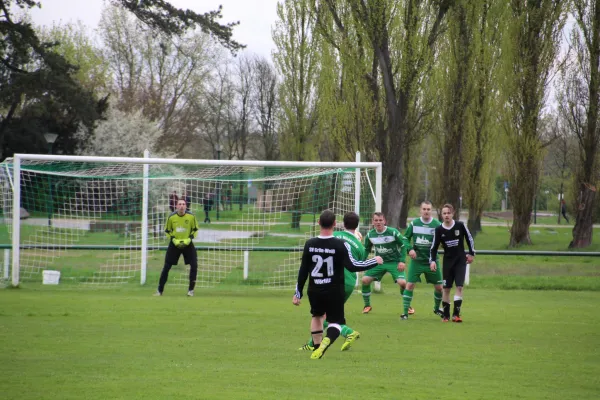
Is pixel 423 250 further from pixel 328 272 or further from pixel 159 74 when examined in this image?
pixel 159 74

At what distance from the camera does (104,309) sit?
45.3 feet

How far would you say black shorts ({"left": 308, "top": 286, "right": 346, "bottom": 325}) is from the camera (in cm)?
917

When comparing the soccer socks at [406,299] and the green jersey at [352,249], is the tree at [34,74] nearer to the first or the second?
the soccer socks at [406,299]

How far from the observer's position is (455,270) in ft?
42.3

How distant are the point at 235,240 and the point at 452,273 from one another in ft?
29.8

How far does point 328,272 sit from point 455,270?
4.46 meters

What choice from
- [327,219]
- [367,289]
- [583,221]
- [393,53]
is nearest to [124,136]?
[393,53]

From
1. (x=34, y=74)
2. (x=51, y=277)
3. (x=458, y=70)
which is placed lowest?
(x=51, y=277)

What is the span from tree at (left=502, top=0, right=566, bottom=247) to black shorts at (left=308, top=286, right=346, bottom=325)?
22.7 m

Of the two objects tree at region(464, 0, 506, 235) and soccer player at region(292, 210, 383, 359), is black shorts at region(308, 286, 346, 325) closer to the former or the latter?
soccer player at region(292, 210, 383, 359)

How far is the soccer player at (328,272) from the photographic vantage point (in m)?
9.07

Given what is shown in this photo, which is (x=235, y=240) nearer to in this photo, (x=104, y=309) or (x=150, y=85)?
(x=104, y=309)

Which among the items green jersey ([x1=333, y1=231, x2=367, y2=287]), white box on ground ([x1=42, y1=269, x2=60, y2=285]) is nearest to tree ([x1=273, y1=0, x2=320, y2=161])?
white box on ground ([x1=42, y1=269, x2=60, y2=285])

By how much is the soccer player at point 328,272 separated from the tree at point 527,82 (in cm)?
2268
